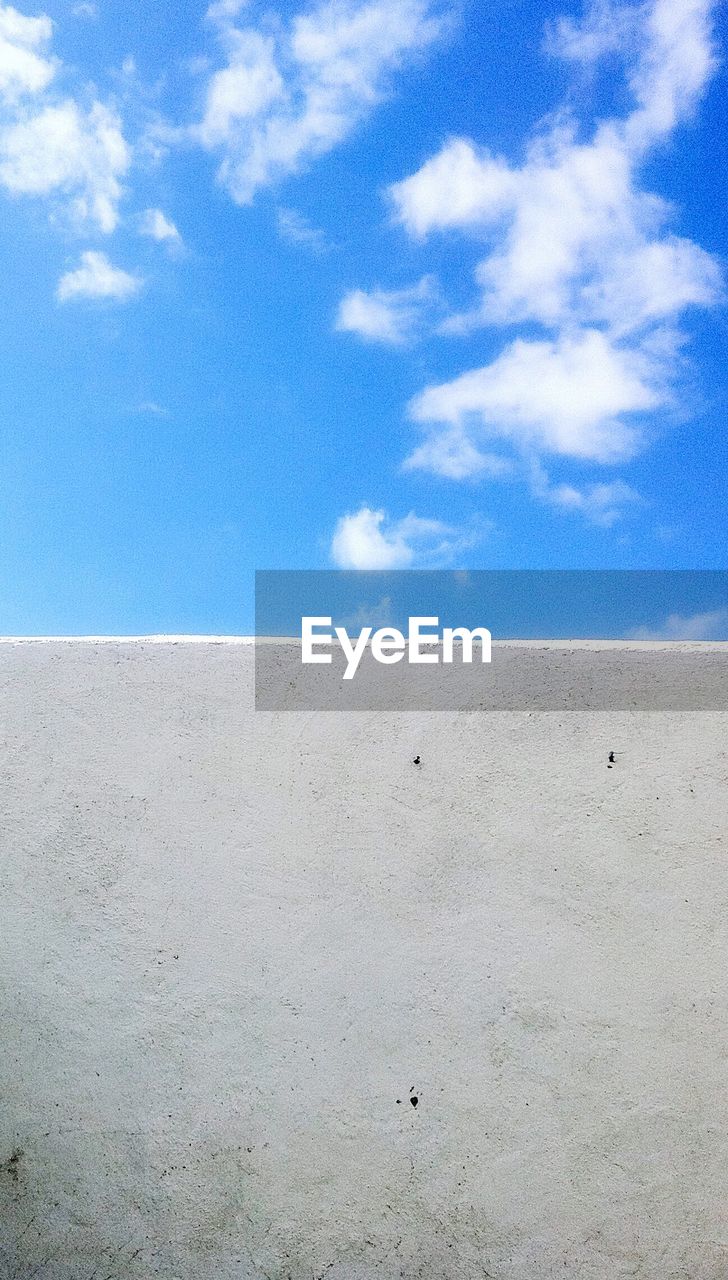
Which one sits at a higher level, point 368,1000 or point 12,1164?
point 368,1000

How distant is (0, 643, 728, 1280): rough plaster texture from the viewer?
2.68m

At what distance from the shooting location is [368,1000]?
279 centimetres

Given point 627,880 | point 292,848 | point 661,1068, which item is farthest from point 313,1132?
point 627,880

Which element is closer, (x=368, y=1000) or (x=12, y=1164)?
(x=368, y=1000)

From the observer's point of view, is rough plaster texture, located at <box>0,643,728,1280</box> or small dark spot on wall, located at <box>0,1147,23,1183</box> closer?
rough plaster texture, located at <box>0,643,728,1280</box>

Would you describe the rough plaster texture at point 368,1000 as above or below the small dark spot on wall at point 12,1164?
above

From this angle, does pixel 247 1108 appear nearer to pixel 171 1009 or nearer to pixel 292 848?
pixel 171 1009

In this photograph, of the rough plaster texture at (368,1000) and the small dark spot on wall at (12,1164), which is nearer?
the rough plaster texture at (368,1000)

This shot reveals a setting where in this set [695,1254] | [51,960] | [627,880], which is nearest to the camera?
[695,1254]

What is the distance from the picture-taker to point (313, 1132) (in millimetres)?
2754

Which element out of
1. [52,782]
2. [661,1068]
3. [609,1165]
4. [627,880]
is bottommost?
[609,1165]

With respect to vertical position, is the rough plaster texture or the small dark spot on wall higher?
the rough plaster texture

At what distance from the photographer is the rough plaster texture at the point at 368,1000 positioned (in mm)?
2676

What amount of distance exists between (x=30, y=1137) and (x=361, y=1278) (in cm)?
120
